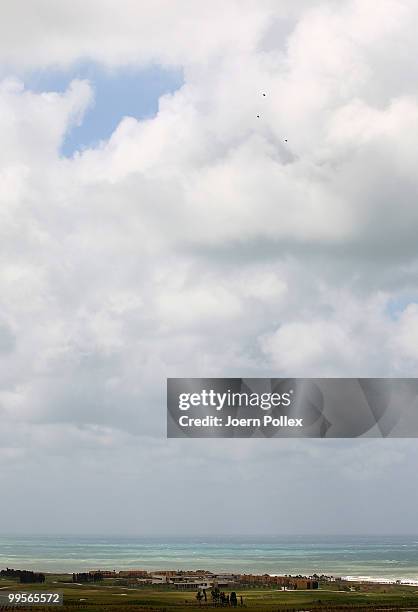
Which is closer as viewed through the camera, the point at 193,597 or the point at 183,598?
the point at 183,598

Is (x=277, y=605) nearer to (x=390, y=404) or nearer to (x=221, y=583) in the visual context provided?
(x=221, y=583)

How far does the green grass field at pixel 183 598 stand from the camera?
114ft

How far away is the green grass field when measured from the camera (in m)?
34.7

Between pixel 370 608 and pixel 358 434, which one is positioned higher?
pixel 358 434

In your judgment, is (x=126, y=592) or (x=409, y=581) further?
(x=409, y=581)

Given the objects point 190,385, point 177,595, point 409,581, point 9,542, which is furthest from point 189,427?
point 9,542

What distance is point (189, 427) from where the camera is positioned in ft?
103

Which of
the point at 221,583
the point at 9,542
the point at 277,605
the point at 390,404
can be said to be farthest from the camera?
the point at 9,542

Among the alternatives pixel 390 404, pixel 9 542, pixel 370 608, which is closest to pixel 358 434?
pixel 390 404

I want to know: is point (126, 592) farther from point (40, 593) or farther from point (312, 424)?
point (312, 424)

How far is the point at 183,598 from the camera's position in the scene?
1441 inches

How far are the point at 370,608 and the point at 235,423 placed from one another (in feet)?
35.7

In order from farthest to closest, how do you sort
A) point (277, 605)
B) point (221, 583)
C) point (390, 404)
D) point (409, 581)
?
point (409, 581), point (221, 583), point (277, 605), point (390, 404)

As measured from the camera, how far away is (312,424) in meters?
32.9
